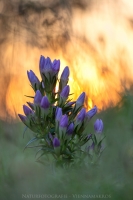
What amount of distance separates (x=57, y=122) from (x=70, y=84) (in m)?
1.13

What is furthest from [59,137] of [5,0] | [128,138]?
[5,0]

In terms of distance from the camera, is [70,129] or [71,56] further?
[71,56]

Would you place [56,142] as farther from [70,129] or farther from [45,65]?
[45,65]

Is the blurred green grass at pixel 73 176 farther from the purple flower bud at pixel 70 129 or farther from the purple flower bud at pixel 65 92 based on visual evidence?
the purple flower bud at pixel 65 92

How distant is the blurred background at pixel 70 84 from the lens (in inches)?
43.9

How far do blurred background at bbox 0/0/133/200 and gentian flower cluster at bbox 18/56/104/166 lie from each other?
66 mm

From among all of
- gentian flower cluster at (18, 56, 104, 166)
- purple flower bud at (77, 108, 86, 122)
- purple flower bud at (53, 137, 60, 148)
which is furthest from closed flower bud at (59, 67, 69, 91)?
purple flower bud at (53, 137, 60, 148)

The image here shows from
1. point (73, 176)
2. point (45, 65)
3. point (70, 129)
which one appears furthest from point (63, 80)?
point (73, 176)

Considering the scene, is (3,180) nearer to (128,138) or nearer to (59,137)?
(59,137)

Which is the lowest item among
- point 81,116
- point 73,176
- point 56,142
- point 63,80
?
point 73,176

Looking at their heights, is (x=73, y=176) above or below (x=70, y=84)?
below

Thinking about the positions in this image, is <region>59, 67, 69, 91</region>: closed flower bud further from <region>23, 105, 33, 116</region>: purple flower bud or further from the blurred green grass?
the blurred green grass

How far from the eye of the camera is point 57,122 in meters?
1.21

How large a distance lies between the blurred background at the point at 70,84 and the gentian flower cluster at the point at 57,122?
0.07 meters
